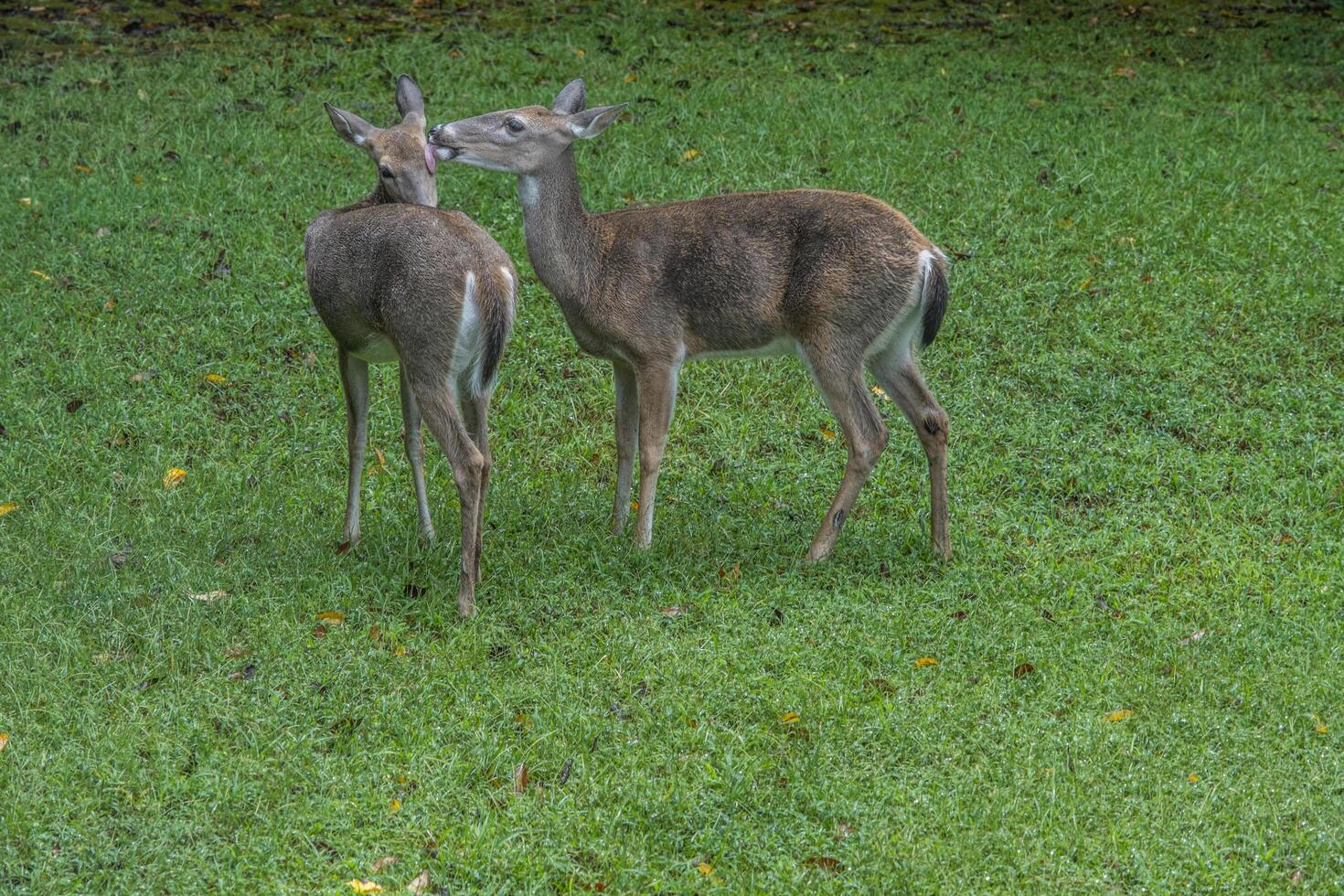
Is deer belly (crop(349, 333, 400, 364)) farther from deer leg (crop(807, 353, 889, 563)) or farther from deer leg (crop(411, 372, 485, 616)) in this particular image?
deer leg (crop(807, 353, 889, 563))

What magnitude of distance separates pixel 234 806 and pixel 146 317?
4.71m

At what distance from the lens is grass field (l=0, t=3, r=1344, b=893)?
453 cm

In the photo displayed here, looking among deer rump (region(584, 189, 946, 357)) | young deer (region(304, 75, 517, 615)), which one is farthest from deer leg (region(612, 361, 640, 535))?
young deer (region(304, 75, 517, 615))

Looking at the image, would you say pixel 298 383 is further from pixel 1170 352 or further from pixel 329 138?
pixel 1170 352

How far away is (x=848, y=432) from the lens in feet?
20.6

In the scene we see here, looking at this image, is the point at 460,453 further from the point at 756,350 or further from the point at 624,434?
the point at 756,350

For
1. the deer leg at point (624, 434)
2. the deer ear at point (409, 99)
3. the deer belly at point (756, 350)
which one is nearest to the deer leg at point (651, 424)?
the deer belly at point (756, 350)

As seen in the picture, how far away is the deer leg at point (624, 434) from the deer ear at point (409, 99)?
1.43 metres

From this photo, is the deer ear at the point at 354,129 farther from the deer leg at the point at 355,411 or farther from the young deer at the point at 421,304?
the deer leg at the point at 355,411

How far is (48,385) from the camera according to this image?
7844mm

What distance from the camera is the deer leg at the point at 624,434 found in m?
6.68

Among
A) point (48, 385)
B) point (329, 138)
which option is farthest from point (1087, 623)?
point (329, 138)

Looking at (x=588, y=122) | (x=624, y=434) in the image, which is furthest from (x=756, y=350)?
(x=588, y=122)

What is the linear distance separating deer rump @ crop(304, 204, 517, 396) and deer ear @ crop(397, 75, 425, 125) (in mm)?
603
